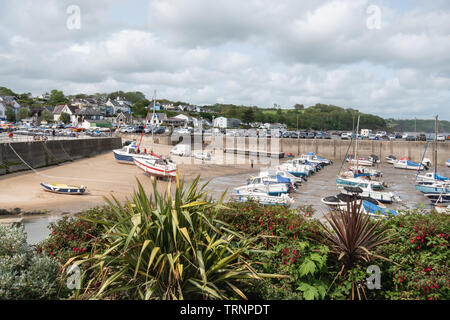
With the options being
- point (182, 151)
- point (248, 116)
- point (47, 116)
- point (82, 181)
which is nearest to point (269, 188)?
point (82, 181)

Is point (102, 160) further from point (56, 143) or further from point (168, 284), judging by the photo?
point (168, 284)

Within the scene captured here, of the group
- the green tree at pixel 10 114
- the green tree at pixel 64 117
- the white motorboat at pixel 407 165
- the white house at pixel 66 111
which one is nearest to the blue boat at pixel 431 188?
the white motorboat at pixel 407 165

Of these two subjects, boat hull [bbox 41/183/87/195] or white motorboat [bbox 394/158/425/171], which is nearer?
boat hull [bbox 41/183/87/195]

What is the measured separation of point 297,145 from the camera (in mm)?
59938

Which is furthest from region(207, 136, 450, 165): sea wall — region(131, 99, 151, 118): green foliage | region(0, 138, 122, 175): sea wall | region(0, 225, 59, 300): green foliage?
region(131, 99, 151, 118): green foliage

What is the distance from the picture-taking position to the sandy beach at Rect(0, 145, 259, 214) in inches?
749

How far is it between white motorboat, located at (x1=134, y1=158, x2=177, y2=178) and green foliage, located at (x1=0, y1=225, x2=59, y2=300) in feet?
82.0

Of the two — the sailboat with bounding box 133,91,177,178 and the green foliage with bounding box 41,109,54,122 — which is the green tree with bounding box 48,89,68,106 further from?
the sailboat with bounding box 133,91,177,178

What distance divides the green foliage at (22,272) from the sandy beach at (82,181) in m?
5.66

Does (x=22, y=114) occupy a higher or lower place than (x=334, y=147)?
higher

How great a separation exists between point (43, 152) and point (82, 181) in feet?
25.9

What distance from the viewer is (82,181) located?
26.0m

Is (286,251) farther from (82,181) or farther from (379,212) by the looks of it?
(82,181)
